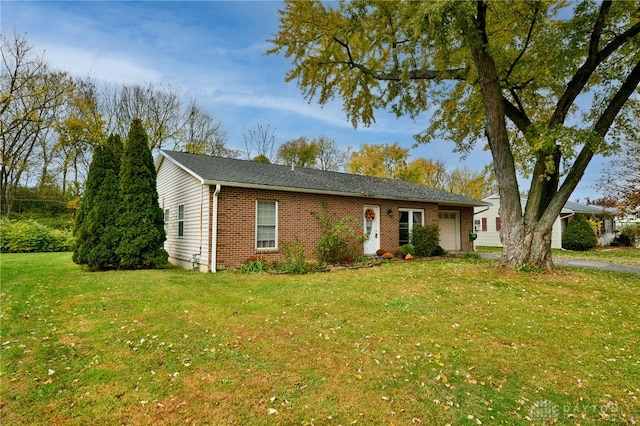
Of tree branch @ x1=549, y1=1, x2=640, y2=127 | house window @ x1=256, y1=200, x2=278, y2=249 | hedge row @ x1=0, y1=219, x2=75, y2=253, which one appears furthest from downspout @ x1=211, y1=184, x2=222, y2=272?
hedge row @ x1=0, y1=219, x2=75, y2=253

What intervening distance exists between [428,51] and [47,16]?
11.0 metres

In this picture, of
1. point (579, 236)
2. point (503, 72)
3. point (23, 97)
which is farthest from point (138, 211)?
point (579, 236)

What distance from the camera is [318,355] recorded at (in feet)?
13.3

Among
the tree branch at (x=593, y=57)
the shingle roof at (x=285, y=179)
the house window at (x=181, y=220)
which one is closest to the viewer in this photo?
the tree branch at (x=593, y=57)

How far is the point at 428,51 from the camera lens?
11398mm

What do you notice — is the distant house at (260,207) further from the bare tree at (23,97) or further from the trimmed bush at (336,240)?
the bare tree at (23,97)

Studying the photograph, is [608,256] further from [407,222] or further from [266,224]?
[266,224]

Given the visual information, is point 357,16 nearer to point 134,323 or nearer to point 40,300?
point 134,323

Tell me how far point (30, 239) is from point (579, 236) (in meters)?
32.4

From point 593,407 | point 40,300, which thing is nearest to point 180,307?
point 40,300

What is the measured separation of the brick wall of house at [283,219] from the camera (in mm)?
10391

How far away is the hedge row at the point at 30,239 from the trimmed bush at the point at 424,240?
56.0 ft

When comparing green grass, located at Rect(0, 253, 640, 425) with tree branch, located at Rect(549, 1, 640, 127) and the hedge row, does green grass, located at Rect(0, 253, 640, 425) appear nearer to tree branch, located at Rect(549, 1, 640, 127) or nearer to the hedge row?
tree branch, located at Rect(549, 1, 640, 127)

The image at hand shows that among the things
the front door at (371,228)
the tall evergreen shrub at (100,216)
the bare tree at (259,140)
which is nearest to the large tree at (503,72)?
the front door at (371,228)
